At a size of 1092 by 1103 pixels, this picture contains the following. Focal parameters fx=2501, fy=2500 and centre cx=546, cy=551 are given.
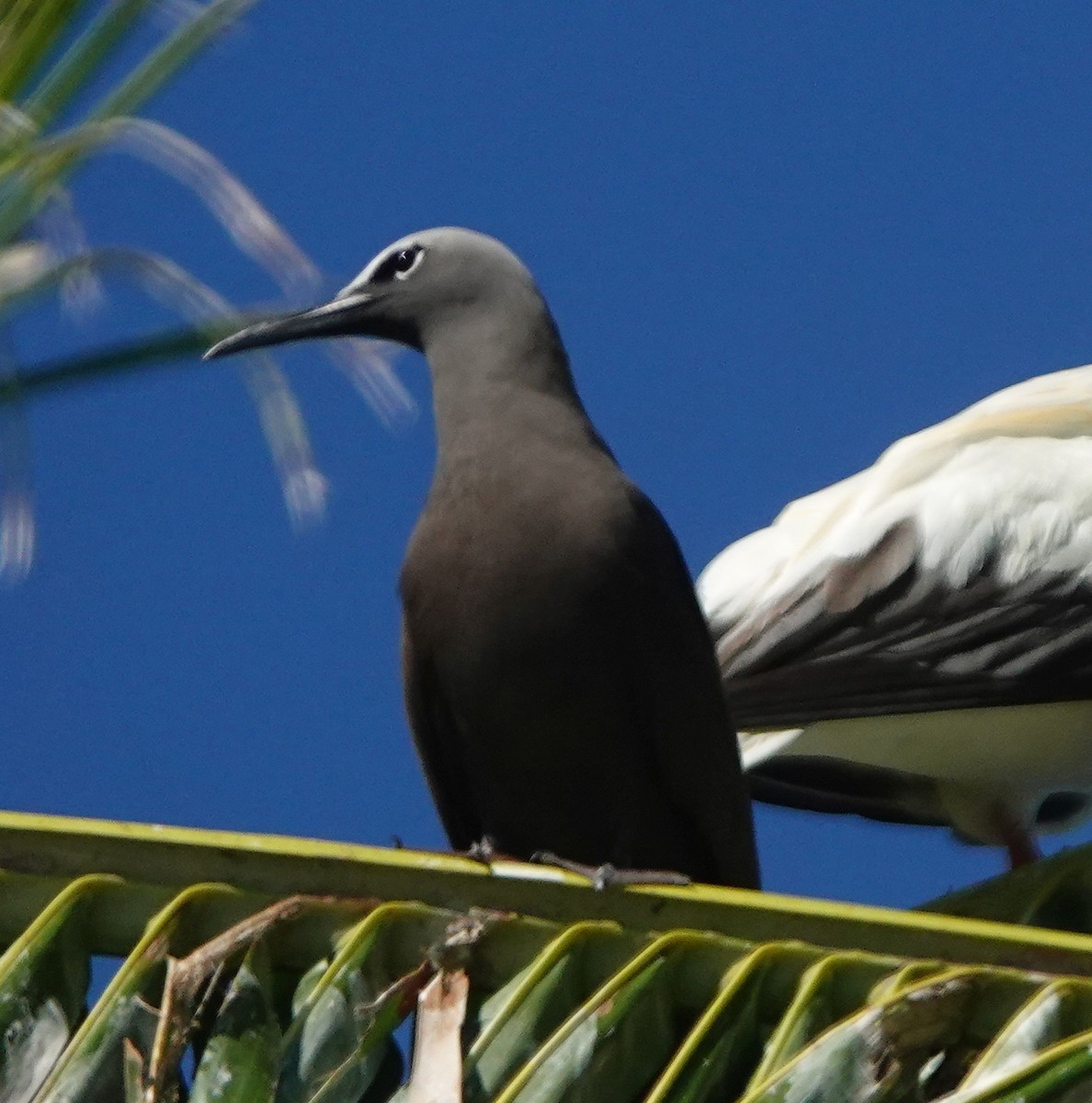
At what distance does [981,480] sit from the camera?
4.95m

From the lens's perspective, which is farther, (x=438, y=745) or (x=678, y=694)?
(x=438, y=745)

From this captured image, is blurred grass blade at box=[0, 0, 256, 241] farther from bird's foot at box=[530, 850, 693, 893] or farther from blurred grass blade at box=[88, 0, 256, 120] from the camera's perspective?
bird's foot at box=[530, 850, 693, 893]

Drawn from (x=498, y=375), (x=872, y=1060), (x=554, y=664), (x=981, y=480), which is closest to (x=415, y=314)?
(x=498, y=375)

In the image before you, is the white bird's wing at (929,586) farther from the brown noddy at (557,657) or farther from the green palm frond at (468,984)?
the green palm frond at (468,984)

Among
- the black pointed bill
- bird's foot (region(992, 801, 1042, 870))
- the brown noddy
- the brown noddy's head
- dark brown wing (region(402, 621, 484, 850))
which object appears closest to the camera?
the brown noddy

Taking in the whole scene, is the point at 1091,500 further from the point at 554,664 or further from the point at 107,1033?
the point at 107,1033

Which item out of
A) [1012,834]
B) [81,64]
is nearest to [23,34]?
[81,64]

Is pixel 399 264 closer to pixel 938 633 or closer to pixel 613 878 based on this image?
pixel 938 633

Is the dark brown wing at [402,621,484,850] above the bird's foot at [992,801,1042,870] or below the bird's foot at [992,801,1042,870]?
above

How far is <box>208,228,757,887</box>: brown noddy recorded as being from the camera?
3330mm

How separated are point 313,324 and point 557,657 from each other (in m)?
0.86

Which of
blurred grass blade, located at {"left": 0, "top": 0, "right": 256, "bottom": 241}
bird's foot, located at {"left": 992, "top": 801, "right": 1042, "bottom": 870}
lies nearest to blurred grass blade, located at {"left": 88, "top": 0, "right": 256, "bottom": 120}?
blurred grass blade, located at {"left": 0, "top": 0, "right": 256, "bottom": 241}

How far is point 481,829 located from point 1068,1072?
60.2 inches

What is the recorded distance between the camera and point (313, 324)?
3.93m
